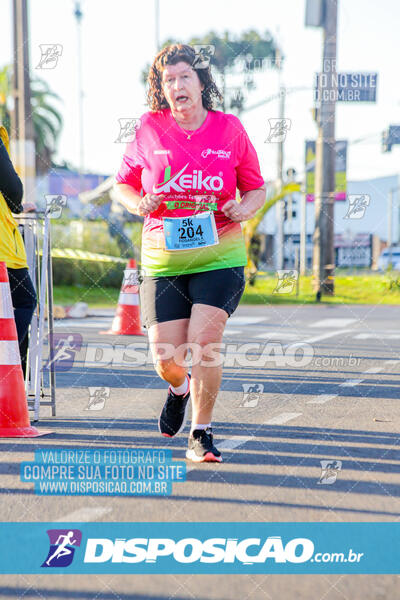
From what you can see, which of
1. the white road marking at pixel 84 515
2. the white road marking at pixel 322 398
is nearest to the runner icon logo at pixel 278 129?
the white road marking at pixel 322 398

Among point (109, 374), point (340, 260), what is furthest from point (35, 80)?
point (109, 374)

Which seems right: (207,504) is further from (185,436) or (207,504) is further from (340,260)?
(340,260)

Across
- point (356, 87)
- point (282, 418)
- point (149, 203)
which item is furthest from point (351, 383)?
point (356, 87)

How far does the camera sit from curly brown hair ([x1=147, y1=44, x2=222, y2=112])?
4145 mm

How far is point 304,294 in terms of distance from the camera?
21.3 meters

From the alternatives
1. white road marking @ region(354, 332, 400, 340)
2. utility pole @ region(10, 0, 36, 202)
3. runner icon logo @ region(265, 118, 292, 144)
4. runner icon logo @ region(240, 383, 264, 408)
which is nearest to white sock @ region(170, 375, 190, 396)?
runner icon logo @ region(240, 383, 264, 408)

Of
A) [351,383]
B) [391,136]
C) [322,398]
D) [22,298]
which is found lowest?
[351,383]

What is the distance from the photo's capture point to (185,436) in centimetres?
462

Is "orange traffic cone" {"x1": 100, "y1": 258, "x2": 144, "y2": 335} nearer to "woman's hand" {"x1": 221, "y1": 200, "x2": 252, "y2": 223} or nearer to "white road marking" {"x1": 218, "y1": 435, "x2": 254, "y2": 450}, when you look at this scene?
"white road marking" {"x1": 218, "y1": 435, "x2": 254, "y2": 450}

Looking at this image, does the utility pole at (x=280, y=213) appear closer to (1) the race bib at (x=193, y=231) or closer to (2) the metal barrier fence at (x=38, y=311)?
(2) the metal barrier fence at (x=38, y=311)

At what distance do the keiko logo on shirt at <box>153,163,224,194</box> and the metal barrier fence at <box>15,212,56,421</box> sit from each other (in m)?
1.16

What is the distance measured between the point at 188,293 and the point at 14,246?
49.0 inches

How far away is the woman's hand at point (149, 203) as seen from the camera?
3.92 m

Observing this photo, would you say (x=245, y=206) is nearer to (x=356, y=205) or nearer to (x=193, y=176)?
(x=193, y=176)
